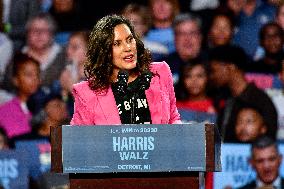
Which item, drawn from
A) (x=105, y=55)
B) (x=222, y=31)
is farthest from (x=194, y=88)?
(x=105, y=55)

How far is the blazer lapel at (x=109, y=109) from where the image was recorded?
2668 mm

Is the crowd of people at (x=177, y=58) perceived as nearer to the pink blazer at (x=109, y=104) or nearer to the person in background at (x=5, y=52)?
the person in background at (x=5, y=52)

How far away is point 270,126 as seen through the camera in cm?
598

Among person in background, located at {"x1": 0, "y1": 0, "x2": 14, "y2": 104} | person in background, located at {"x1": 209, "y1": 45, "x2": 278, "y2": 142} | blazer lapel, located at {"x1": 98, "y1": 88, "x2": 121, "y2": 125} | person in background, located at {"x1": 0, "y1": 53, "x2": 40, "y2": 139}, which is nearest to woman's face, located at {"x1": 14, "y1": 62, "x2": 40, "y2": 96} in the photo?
person in background, located at {"x1": 0, "y1": 53, "x2": 40, "y2": 139}

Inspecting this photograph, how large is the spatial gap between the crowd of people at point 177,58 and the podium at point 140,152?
3.45m

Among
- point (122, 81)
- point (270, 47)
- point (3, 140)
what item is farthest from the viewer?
point (3, 140)

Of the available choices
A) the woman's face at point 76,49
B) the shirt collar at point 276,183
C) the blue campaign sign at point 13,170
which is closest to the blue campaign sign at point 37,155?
the blue campaign sign at point 13,170

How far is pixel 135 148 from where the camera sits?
2.46 metres

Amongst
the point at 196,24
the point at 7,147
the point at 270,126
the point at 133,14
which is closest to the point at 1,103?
the point at 7,147

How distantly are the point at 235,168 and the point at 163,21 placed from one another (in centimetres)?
135

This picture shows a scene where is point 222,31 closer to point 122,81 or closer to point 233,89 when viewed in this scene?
point 233,89

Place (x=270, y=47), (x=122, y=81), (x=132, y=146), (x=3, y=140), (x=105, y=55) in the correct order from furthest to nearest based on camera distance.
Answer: (x=3, y=140) → (x=270, y=47) → (x=105, y=55) → (x=122, y=81) → (x=132, y=146)

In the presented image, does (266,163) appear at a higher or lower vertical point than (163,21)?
lower

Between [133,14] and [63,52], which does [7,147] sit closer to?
[63,52]
